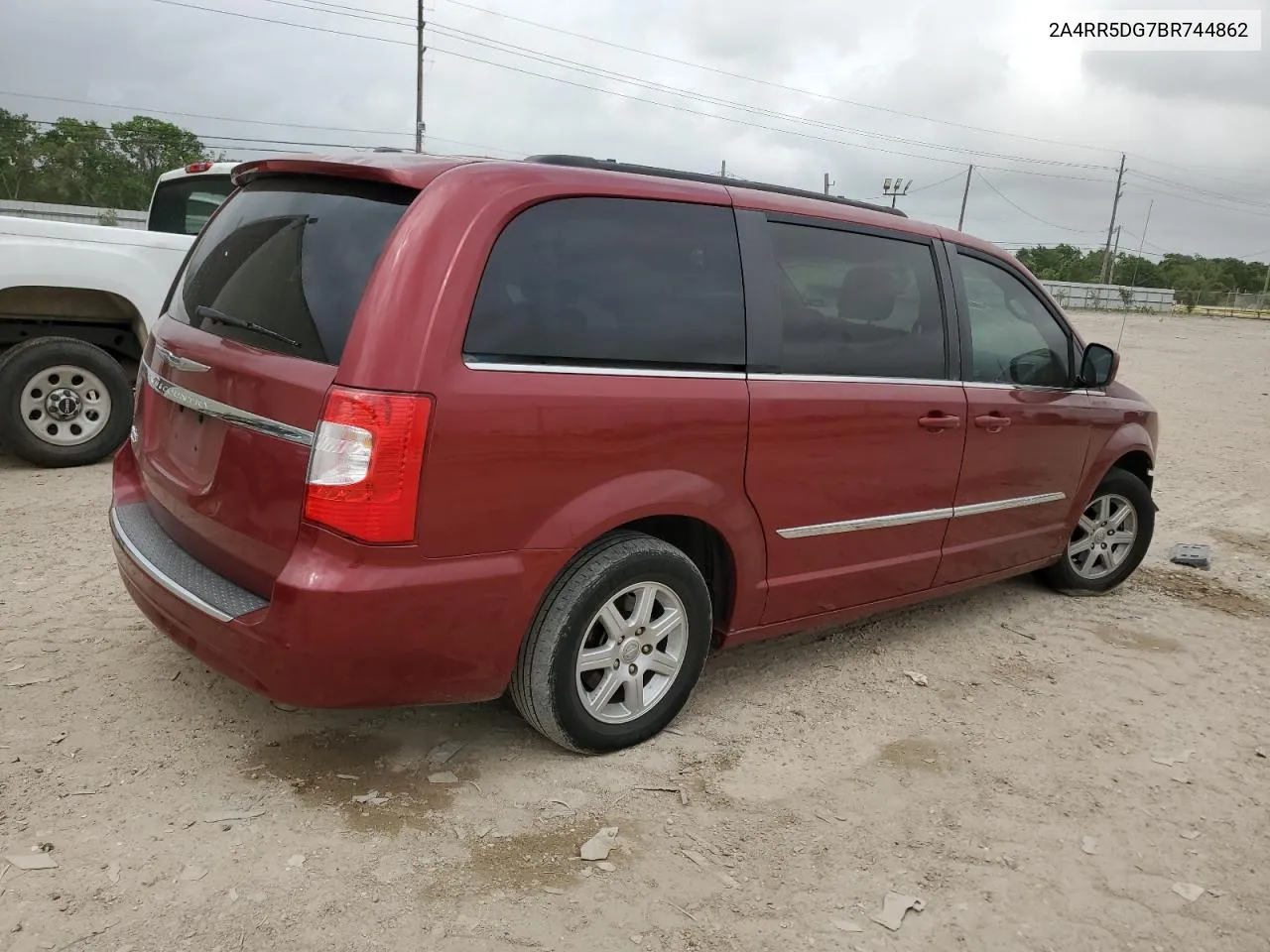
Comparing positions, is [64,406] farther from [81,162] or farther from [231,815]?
[81,162]

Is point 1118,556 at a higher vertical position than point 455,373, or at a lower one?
lower

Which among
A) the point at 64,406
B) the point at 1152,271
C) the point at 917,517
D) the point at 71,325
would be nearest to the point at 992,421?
the point at 917,517

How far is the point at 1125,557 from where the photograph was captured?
5.16m

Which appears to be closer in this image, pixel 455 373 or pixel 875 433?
→ pixel 455 373

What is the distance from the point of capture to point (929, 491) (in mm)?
3838

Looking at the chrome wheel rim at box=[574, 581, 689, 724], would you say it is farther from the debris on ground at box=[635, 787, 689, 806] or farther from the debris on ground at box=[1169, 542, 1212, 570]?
the debris on ground at box=[1169, 542, 1212, 570]

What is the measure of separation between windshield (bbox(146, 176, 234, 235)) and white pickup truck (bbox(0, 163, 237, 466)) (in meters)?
1.05

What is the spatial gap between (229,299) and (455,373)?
93 cm

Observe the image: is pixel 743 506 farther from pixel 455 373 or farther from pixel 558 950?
pixel 558 950

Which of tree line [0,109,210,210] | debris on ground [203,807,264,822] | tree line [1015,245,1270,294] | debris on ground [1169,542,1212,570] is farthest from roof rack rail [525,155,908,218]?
tree line [1015,245,1270,294]

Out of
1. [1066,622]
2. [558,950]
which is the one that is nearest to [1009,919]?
A: [558,950]

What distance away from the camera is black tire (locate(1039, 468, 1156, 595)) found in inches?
194

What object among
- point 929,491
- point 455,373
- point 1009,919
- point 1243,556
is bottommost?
point 1009,919

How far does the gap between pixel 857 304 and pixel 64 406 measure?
16.9 ft
